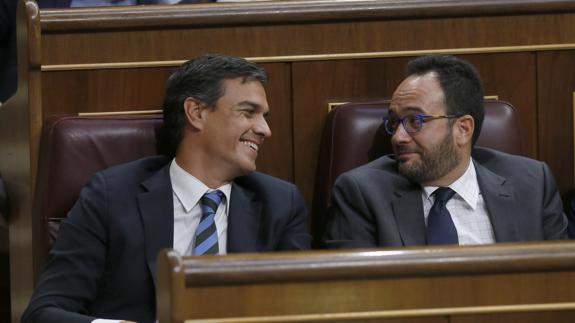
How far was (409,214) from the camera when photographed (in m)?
2.03

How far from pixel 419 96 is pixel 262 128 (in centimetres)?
28

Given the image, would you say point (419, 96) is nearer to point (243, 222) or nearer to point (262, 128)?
point (262, 128)

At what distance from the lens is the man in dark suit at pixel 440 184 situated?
6.63 feet

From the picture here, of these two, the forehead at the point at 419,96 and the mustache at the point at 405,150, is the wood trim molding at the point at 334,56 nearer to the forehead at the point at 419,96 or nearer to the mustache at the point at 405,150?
the forehead at the point at 419,96

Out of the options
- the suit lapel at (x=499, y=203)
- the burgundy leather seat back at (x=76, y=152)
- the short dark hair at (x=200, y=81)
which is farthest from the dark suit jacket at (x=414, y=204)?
the burgundy leather seat back at (x=76, y=152)

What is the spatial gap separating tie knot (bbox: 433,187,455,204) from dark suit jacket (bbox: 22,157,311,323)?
25 centimetres

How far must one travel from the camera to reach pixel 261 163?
222 cm

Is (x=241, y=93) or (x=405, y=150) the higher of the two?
(x=241, y=93)

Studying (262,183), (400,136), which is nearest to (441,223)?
(400,136)

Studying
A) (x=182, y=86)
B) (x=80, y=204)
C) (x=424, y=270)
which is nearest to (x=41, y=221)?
(x=80, y=204)

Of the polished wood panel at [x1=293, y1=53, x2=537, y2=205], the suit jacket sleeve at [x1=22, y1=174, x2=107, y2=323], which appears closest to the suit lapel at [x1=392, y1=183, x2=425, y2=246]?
the polished wood panel at [x1=293, y1=53, x2=537, y2=205]

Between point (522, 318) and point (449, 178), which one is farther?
point (449, 178)

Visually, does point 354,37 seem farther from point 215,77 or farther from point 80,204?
point 80,204

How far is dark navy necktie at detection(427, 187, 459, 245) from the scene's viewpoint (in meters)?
2.00
